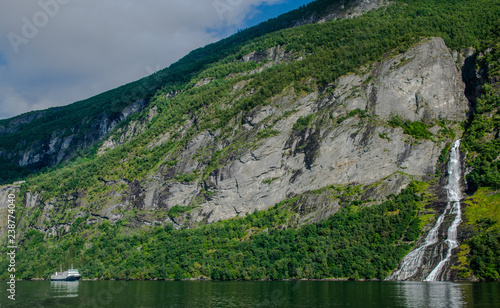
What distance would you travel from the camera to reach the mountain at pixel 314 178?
105625mm

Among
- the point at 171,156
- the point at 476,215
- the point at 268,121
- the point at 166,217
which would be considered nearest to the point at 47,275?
the point at 166,217

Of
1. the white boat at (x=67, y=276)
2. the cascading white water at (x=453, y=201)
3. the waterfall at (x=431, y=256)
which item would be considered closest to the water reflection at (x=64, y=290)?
the white boat at (x=67, y=276)

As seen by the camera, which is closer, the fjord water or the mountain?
the fjord water

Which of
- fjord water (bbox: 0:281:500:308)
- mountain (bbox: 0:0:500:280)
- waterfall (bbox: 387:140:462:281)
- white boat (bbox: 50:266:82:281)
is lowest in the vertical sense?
white boat (bbox: 50:266:82:281)

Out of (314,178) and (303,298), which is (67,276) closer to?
(314,178)

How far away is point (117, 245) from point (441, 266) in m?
96.6

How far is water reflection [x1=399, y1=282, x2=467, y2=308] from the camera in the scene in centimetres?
5385

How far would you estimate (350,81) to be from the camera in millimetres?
150125

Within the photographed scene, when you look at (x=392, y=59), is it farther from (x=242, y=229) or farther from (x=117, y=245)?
(x=117, y=245)

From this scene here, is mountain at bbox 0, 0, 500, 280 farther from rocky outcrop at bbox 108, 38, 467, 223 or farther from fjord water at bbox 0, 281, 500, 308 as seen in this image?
fjord water at bbox 0, 281, 500, 308

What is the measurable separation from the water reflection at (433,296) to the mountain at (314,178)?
17778 millimetres

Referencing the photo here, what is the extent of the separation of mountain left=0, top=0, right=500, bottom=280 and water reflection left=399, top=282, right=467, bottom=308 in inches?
700

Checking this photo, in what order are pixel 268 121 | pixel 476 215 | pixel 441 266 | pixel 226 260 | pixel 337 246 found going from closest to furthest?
pixel 441 266
pixel 476 215
pixel 337 246
pixel 226 260
pixel 268 121

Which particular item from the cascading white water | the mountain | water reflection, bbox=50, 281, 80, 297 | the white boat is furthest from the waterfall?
the white boat
